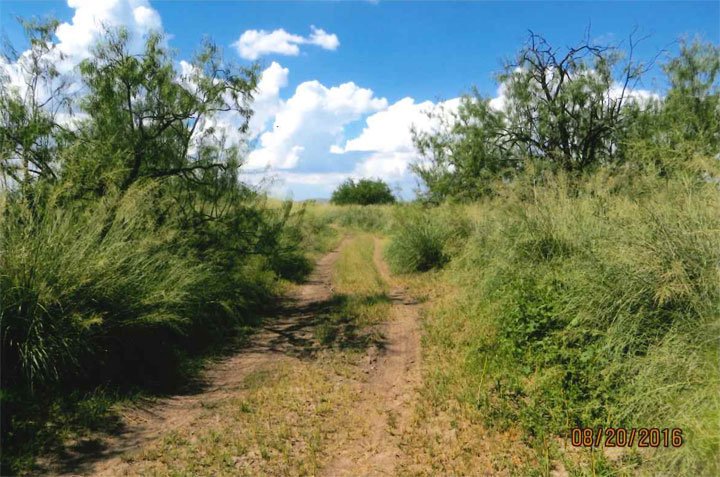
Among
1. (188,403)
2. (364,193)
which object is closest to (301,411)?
(188,403)

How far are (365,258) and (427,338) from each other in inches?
383

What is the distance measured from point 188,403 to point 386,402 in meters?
2.34

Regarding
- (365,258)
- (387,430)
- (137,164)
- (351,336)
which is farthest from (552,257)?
(365,258)

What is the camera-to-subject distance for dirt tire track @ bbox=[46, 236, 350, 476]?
3.70 m

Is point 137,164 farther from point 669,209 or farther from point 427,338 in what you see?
point 669,209

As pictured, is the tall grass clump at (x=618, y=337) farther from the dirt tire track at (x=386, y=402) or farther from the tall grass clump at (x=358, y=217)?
the tall grass clump at (x=358, y=217)

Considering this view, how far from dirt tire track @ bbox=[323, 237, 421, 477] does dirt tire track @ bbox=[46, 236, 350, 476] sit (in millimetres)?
1470

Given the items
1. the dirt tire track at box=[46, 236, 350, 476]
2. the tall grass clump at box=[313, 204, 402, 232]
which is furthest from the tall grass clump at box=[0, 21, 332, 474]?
the tall grass clump at box=[313, 204, 402, 232]

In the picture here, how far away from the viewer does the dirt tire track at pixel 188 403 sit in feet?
12.1

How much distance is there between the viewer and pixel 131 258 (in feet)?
19.1

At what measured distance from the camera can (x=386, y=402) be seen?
5.11 m

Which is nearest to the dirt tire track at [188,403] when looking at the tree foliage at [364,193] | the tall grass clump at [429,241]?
the tall grass clump at [429,241]
